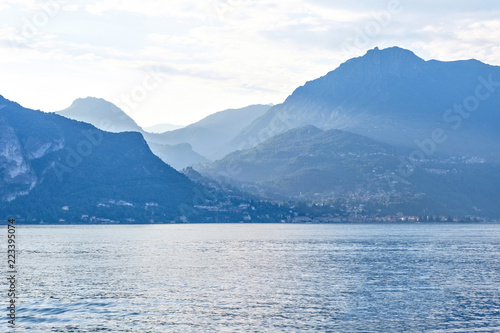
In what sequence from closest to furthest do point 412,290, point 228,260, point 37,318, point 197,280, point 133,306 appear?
point 37,318, point 133,306, point 412,290, point 197,280, point 228,260

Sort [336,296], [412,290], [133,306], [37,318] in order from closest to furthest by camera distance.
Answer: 1. [37,318]
2. [133,306]
3. [336,296]
4. [412,290]

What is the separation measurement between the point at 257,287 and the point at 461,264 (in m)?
60.0

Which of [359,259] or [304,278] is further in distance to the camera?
[359,259]

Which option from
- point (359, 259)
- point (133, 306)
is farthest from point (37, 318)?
point (359, 259)

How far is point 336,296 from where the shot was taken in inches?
3425

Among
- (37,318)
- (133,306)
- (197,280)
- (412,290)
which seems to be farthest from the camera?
(197,280)

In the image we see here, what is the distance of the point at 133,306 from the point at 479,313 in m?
44.7

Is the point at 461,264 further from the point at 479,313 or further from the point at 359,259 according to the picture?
the point at 479,313

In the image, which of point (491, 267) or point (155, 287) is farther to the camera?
point (491, 267)

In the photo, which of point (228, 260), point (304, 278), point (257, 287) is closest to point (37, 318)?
point (257, 287)

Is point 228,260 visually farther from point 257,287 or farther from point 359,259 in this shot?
point 257,287

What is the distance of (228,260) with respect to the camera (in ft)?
462

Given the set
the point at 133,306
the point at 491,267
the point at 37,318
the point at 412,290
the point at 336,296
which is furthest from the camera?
the point at 491,267

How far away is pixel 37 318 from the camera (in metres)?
71.1
